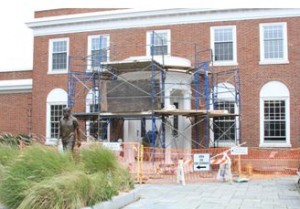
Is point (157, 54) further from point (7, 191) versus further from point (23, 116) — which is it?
point (7, 191)

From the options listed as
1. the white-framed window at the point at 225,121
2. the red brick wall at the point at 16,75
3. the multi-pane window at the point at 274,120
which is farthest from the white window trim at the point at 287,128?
the red brick wall at the point at 16,75

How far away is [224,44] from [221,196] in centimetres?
1140

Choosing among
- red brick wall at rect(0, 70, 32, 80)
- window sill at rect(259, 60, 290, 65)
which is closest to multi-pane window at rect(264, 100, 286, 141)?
window sill at rect(259, 60, 290, 65)

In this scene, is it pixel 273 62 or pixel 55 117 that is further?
pixel 55 117

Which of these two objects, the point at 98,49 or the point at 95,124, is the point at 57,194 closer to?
the point at 95,124

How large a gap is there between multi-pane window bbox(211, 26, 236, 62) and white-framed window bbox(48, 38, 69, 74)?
7.95m

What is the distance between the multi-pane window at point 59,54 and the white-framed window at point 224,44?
313 inches

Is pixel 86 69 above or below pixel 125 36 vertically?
below

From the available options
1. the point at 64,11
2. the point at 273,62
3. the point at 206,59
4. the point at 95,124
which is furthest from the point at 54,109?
the point at 273,62

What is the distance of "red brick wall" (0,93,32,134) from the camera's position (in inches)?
1028

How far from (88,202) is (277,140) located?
1401 cm

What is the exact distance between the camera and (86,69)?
24203mm

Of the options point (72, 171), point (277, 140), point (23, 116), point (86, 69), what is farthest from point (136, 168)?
point (23, 116)

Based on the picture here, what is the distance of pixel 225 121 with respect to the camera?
21.9m
